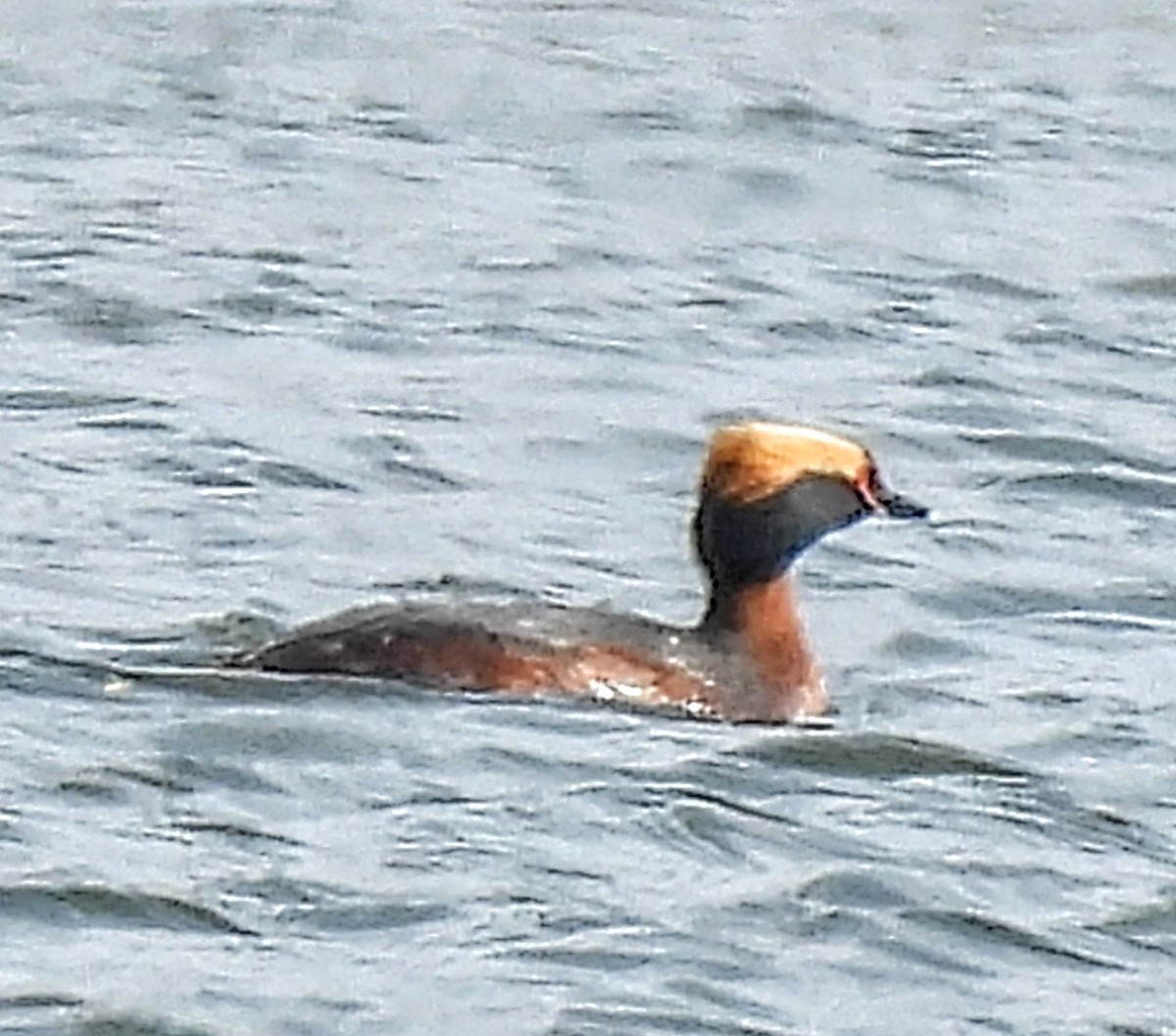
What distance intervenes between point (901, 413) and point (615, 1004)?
677 centimetres

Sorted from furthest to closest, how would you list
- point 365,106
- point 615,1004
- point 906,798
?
1. point 365,106
2. point 906,798
3. point 615,1004

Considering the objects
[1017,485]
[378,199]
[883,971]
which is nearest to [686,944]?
[883,971]

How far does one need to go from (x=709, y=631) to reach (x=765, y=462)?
490mm

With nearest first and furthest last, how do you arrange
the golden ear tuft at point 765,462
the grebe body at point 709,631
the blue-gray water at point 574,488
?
the blue-gray water at point 574,488 < the grebe body at point 709,631 < the golden ear tuft at point 765,462

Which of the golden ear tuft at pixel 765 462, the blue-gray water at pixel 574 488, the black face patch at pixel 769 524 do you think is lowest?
the blue-gray water at pixel 574 488

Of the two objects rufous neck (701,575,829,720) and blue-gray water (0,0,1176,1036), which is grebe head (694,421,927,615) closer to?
rufous neck (701,575,829,720)

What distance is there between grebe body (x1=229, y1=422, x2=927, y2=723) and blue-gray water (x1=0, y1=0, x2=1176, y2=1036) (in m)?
0.11

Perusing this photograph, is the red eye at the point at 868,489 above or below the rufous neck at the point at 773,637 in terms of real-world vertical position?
above

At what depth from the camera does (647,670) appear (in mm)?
→ 14359

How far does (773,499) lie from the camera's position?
48.2 feet

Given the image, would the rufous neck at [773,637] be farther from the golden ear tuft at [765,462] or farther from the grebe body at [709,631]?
the golden ear tuft at [765,462]

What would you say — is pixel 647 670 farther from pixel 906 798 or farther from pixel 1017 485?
pixel 1017 485

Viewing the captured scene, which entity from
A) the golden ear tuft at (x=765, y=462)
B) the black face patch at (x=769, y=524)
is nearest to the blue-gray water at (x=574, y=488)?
the black face patch at (x=769, y=524)

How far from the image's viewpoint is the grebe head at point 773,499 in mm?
14688
